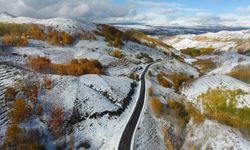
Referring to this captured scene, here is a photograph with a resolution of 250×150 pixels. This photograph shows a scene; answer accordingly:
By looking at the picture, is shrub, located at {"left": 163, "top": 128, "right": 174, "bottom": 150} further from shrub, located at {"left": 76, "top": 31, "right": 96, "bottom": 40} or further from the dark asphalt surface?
shrub, located at {"left": 76, "top": 31, "right": 96, "bottom": 40}

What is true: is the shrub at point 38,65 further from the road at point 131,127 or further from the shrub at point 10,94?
the road at point 131,127

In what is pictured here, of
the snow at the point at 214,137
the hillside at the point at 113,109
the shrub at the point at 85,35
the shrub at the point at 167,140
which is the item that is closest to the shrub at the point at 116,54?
the hillside at the point at 113,109

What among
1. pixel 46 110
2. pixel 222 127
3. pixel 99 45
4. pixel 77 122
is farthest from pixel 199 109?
pixel 99 45

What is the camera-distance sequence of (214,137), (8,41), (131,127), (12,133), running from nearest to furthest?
(12,133)
(214,137)
(131,127)
(8,41)

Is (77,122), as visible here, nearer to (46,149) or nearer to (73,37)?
(46,149)

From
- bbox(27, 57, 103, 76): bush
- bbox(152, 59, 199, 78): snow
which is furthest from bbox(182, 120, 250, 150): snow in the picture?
bbox(152, 59, 199, 78): snow

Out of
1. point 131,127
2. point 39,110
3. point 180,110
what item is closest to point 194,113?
point 180,110

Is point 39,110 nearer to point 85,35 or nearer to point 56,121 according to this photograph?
point 56,121
